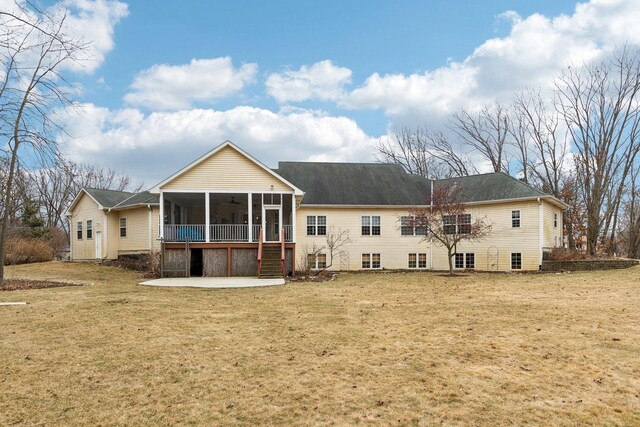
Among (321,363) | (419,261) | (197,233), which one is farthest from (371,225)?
(321,363)

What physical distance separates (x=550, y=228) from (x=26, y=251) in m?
33.7

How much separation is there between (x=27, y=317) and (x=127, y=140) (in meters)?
22.0

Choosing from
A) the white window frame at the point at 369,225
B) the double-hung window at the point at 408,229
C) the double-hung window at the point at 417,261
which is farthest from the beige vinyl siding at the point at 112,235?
the double-hung window at the point at 417,261

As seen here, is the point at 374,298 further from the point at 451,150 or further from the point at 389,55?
the point at 451,150

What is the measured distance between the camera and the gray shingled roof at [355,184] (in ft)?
88.6

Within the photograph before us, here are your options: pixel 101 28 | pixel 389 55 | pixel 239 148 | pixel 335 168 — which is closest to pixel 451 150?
pixel 335 168

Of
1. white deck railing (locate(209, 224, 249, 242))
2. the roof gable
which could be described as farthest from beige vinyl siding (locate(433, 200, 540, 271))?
white deck railing (locate(209, 224, 249, 242))

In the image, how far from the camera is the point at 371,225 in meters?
26.8

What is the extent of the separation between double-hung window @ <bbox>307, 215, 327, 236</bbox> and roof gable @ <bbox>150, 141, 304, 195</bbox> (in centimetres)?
477

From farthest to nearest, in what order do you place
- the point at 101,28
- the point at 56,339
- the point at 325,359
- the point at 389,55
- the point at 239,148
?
the point at 389,55, the point at 239,148, the point at 101,28, the point at 56,339, the point at 325,359

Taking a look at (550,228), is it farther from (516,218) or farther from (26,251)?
(26,251)

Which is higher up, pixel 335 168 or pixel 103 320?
pixel 335 168

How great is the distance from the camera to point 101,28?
39.0 ft

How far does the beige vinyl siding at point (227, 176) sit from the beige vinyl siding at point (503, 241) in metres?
11.5
